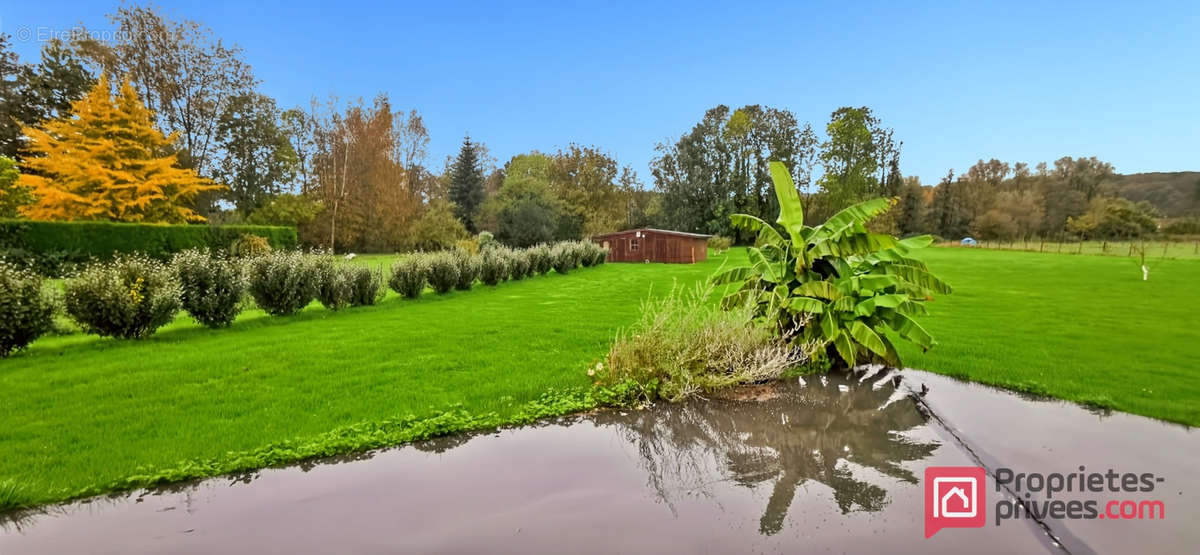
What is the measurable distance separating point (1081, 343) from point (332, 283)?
14449mm

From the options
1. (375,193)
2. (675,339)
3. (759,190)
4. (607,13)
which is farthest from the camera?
(759,190)

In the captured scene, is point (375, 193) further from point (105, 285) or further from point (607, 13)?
point (105, 285)

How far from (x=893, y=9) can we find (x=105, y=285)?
21.8 metres

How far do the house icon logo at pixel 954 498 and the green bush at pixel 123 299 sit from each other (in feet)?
35.2

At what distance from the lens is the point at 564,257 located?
2534cm

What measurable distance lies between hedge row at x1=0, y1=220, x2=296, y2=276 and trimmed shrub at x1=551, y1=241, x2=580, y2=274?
14191 mm

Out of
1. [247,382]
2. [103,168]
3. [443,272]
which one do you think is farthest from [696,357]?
[103,168]

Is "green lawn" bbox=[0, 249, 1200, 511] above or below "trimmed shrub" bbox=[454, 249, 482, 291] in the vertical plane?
below

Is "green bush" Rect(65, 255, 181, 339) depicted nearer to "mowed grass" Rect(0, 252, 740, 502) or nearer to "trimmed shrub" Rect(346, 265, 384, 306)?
"mowed grass" Rect(0, 252, 740, 502)

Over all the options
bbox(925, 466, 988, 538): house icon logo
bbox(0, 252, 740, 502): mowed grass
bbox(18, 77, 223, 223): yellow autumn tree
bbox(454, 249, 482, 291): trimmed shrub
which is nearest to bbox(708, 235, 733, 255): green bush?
bbox(454, 249, 482, 291): trimmed shrub

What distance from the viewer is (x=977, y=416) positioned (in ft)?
13.9

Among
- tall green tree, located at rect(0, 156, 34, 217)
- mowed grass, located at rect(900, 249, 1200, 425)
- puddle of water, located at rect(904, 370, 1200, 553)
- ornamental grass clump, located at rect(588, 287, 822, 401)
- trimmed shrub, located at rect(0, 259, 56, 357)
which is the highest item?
tall green tree, located at rect(0, 156, 34, 217)

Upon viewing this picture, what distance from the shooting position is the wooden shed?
1316 inches

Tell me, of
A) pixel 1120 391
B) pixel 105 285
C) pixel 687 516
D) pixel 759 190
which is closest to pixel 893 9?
pixel 1120 391
